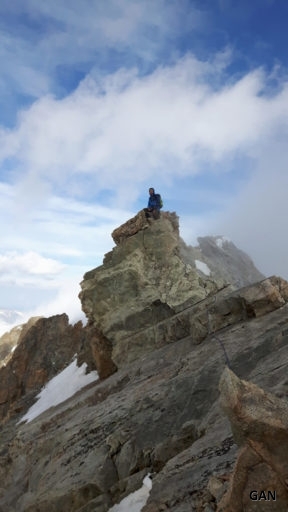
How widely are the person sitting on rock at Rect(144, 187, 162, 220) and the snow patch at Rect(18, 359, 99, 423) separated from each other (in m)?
11.9

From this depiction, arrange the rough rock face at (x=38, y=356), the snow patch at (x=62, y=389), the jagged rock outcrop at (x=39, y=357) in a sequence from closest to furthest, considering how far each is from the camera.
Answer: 1. the snow patch at (x=62, y=389)
2. the jagged rock outcrop at (x=39, y=357)
3. the rough rock face at (x=38, y=356)

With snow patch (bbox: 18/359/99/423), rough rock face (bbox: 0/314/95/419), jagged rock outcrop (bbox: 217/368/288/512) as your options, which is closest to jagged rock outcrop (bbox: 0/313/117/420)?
rough rock face (bbox: 0/314/95/419)

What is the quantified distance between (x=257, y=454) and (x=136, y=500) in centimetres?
600

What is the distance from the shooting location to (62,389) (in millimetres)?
32094

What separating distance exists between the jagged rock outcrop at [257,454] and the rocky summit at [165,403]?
0.02 meters

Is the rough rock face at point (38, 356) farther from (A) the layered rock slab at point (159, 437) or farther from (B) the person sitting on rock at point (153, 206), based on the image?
(A) the layered rock slab at point (159, 437)

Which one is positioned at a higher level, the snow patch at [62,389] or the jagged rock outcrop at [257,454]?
the snow patch at [62,389]

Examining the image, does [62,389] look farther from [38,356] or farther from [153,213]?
[38,356]

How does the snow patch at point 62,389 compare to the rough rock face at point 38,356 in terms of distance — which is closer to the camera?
the snow patch at point 62,389

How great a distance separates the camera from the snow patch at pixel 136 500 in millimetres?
11080

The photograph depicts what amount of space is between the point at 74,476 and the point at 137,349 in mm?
10858

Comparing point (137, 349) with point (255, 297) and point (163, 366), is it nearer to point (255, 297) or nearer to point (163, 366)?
A: point (163, 366)

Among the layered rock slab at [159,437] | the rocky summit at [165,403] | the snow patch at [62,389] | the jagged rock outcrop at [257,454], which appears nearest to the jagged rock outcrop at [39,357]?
the snow patch at [62,389]

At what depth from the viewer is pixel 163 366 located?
1906cm
